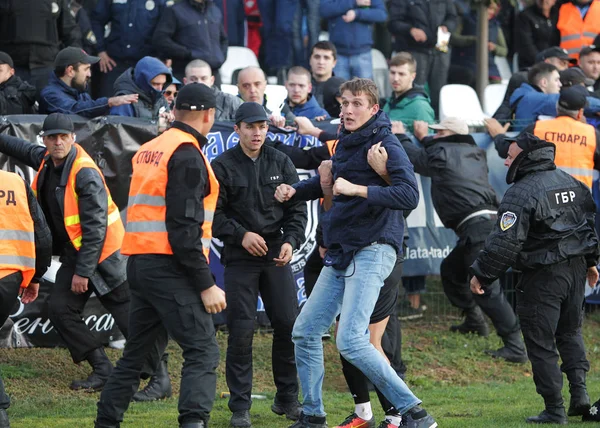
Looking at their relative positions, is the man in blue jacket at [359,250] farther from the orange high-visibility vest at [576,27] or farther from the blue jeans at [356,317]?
the orange high-visibility vest at [576,27]

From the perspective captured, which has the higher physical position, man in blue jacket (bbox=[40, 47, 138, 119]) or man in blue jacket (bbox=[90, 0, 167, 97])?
man in blue jacket (bbox=[90, 0, 167, 97])

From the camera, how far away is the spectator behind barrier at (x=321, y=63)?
42.0 feet

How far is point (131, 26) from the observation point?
1359 cm

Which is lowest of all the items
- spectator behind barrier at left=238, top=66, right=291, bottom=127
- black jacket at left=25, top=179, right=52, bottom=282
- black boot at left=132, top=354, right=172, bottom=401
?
black boot at left=132, top=354, right=172, bottom=401

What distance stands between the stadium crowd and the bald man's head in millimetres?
40

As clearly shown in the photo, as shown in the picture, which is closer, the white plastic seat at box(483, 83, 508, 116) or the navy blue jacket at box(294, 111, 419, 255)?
the navy blue jacket at box(294, 111, 419, 255)

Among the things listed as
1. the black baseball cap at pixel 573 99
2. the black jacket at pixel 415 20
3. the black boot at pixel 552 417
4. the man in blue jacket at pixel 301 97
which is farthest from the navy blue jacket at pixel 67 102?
the black jacket at pixel 415 20

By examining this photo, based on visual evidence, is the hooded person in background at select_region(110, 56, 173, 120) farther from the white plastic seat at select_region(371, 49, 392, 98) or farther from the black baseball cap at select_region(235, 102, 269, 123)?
the white plastic seat at select_region(371, 49, 392, 98)

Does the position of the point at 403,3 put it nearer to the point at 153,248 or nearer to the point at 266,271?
the point at 266,271

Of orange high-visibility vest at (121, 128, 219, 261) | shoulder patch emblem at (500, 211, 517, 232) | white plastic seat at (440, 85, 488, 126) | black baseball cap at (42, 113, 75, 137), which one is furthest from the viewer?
white plastic seat at (440, 85, 488, 126)

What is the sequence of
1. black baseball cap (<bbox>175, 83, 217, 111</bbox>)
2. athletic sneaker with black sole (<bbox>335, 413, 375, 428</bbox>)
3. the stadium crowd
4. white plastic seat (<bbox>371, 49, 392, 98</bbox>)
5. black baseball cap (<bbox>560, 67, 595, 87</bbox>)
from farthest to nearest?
white plastic seat (<bbox>371, 49, 392, 98</bbox>)
black baseball cap (<bbox>560, 67, 595, 87</bbox>)
athletic sneaker with black sole (<bbox>335, 413, 375, 428</bbox>)
black baseball cap (<bbox>175, 83, 217, 111</bbox>)
the stadium crowd

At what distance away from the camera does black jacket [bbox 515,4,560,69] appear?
653 inches

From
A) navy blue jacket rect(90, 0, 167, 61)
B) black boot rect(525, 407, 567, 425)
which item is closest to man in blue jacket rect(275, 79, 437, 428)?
black boot rect(525, 407, 567, 425)

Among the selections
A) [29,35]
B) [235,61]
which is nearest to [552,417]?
[29,35]
